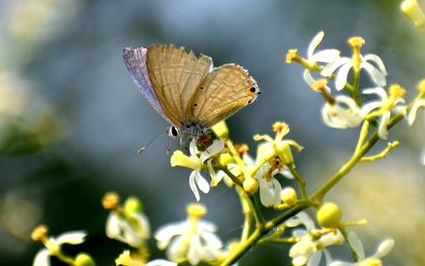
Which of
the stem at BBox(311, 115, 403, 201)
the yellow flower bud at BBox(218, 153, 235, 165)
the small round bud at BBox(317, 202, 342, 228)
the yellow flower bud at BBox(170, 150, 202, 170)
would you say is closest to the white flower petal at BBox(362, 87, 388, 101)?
the stem at BBox(311, 115, 403, 201)

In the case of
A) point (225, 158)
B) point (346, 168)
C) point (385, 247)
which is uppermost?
point (225, 158)

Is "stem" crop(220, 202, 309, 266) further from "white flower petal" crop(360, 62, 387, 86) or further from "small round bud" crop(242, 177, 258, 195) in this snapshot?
"white flower petal" crop(360, 62, 387, 86)

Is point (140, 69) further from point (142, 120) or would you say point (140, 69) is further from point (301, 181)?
point (142, 120)

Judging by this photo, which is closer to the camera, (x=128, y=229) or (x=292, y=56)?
(x=292, y=56)

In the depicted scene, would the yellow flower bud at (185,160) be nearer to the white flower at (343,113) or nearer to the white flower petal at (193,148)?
the white flower petal at (193,148)

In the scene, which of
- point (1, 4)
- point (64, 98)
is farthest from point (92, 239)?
point (1, 4)

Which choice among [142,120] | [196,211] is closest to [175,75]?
[196,211]
